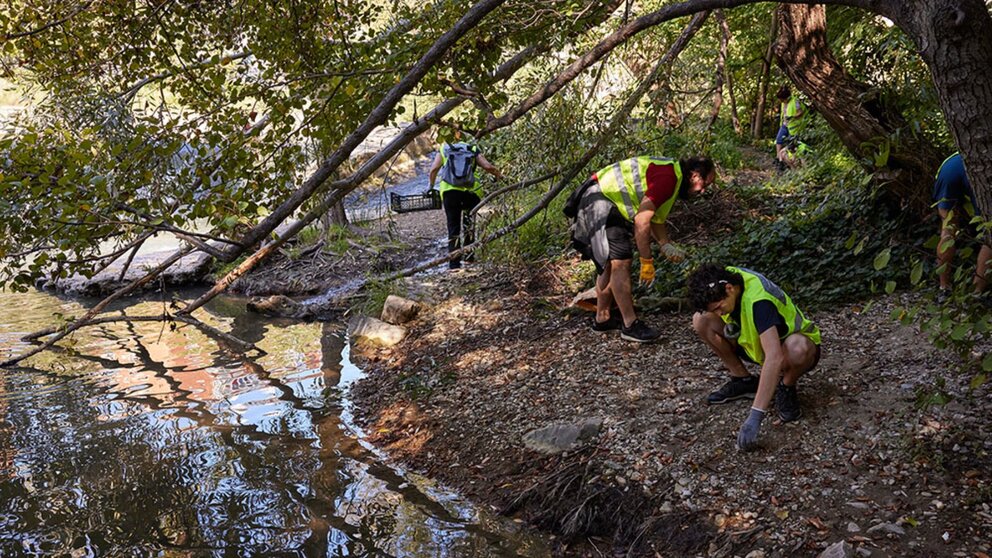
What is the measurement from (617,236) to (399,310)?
308 centimetres

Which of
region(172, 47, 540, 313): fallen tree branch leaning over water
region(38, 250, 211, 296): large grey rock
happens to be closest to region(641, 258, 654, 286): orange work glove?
region(172, 47, 540, 313): fallen tree branch leaning over water

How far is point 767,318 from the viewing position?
404cm

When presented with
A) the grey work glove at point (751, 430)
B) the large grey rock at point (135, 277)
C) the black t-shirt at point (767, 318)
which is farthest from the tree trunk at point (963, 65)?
the large grey rock at point (135, 277)

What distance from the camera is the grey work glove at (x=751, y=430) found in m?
3.99

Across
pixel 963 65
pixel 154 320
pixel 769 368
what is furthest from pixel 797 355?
pixel 154 320

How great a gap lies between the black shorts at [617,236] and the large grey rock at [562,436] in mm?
1514

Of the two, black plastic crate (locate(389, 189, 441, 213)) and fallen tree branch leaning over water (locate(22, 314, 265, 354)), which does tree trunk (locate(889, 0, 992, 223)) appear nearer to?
fallen tree branch leaning over water (locate(22, 314, 265, 354))

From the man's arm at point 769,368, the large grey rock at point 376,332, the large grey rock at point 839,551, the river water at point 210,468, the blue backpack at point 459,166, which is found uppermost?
the blue backpack at point 459,166

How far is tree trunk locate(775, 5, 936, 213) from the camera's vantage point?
18.8ft

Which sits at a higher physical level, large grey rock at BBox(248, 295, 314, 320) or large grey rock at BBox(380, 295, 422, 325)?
large grey rock at BBox(380, 295, 422, 325)

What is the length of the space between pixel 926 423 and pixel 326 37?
5.03m

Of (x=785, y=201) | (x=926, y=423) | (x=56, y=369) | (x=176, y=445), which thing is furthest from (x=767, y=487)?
(x=56, y=369)

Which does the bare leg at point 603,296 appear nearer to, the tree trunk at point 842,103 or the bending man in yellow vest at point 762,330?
the bending man in yellow vest at point 762,330

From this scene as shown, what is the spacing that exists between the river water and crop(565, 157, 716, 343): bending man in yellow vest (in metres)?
2.11
